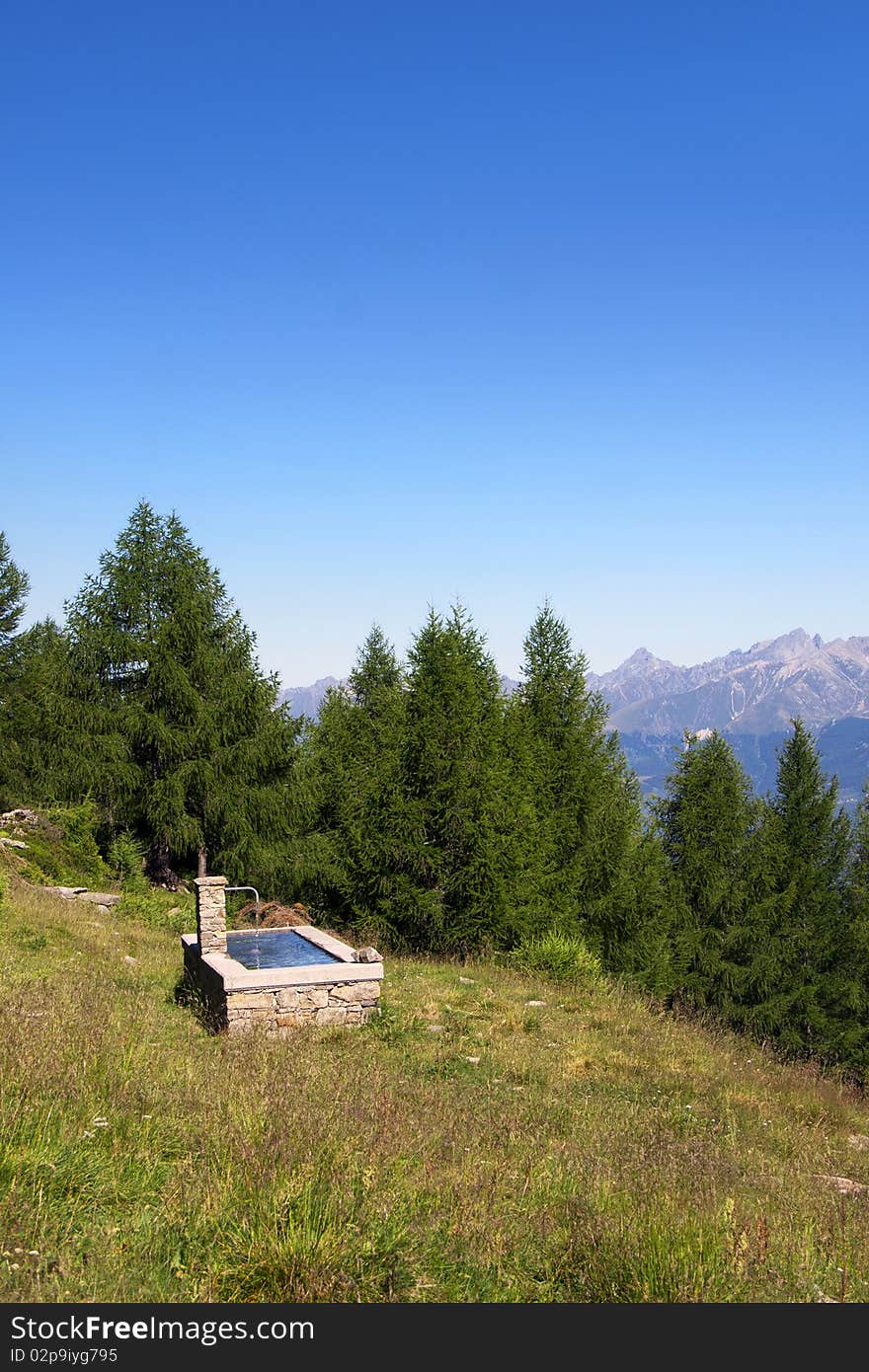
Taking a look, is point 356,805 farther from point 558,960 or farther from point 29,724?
point 29,724

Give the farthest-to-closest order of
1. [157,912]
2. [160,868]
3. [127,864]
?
[160,868] < [127,864] < [157,912]

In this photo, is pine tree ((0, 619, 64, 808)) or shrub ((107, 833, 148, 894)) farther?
pine tree ((0, 619, 64, 808))

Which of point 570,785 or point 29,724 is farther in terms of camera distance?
point 570,785

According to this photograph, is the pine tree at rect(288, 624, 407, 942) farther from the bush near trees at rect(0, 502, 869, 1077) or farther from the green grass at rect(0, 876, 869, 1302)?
the green grass at rect(0, 876, 869, 1302)

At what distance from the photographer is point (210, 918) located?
1327cm

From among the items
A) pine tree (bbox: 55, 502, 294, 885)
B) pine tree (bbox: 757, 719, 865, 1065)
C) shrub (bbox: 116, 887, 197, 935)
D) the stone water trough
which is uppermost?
pine tree (bbox: 55, 502, 294, 885)

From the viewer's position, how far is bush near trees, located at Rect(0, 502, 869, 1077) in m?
22.4

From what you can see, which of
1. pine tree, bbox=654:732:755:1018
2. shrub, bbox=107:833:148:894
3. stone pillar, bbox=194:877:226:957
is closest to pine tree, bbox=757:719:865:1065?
pine tree, bbox=654:732:755:1018

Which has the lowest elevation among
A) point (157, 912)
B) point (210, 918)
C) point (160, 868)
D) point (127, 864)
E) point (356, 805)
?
point (157, 912)

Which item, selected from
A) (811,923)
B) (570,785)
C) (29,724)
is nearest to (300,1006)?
(570,785)

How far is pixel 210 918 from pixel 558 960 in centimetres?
782

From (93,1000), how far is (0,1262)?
650 centimetres
